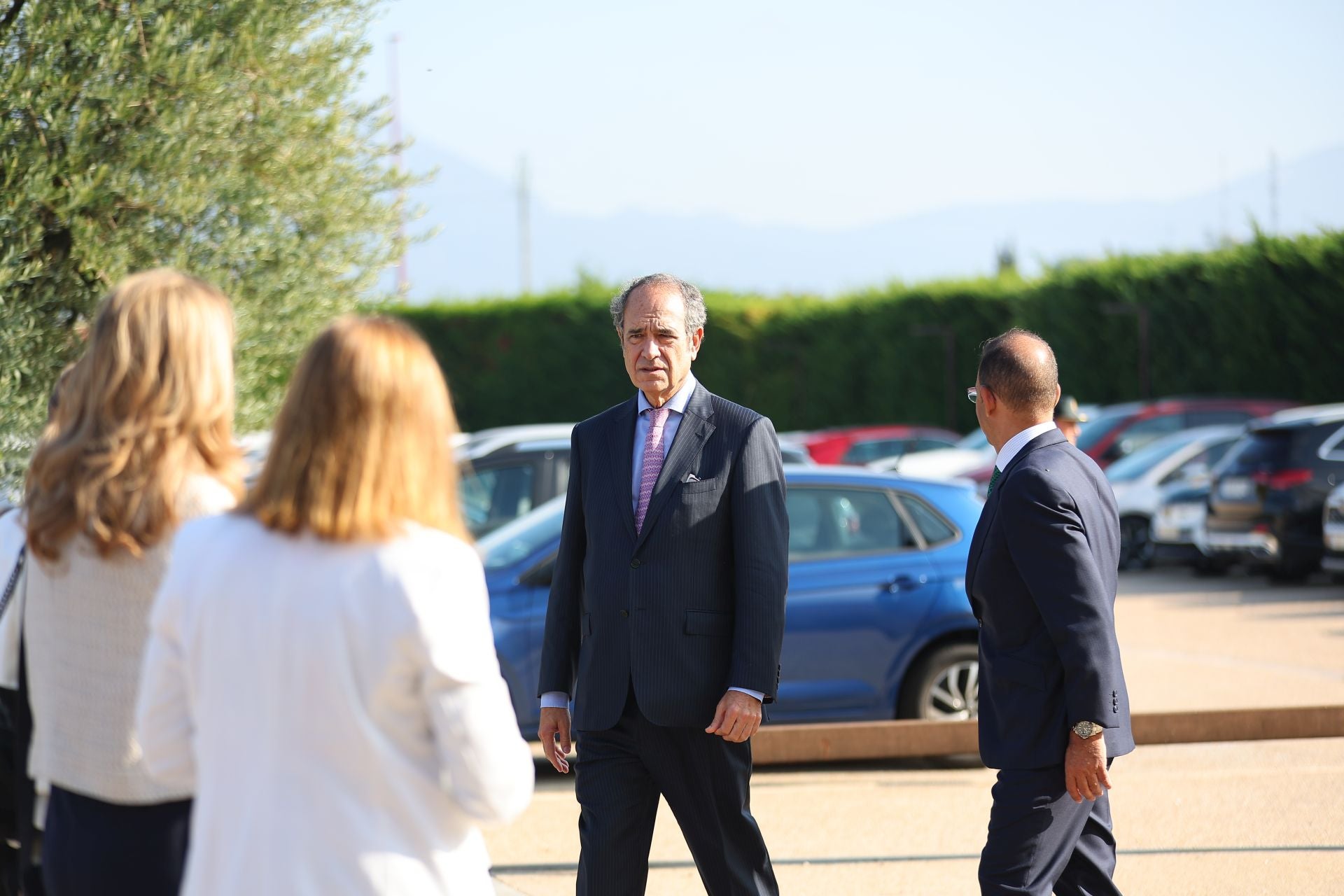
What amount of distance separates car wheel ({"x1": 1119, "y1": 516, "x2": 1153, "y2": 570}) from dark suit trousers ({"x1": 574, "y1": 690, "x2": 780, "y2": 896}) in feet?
52.9

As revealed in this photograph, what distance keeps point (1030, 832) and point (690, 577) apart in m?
1.13

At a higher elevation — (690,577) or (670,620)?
(690,577)

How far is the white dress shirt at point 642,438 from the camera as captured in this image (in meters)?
4.34

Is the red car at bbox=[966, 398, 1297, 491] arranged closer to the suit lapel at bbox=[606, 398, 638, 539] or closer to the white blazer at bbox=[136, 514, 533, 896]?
the suit lapel at bbox=[606, 398, 638, 539]

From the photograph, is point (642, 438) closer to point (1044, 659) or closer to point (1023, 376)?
point (1023, 376)

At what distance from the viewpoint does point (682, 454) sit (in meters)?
4.25

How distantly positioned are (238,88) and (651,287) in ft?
13.0

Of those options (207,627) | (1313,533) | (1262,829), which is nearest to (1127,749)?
(207,627)

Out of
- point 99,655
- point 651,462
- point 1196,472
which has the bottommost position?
point 1196,472

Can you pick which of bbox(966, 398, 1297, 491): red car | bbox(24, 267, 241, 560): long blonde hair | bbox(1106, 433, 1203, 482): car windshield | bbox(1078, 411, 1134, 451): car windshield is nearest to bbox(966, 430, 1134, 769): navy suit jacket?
bbox(24, 267, 241, 560): long blonde hair

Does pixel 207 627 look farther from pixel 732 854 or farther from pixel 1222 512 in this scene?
pixel 1222 512

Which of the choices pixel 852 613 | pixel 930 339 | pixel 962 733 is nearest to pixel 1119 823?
pixel 962 733

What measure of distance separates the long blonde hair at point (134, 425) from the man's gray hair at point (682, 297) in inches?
75.0

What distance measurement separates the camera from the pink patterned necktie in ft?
14.0
